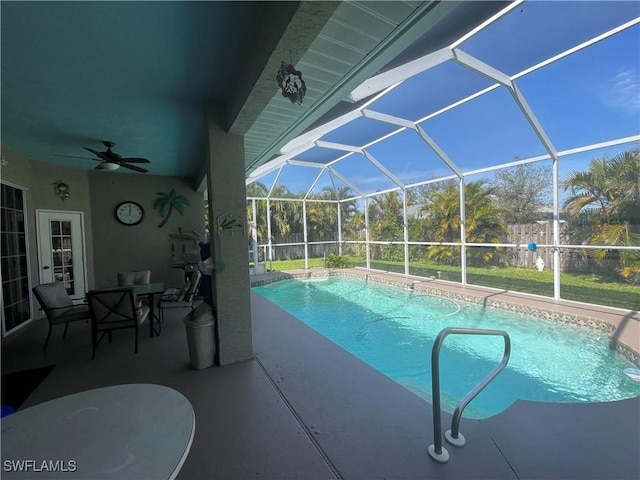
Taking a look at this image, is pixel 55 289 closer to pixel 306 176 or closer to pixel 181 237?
pixel 181 237

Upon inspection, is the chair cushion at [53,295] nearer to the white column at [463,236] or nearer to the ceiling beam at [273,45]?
the ceiling beam at [273,45]

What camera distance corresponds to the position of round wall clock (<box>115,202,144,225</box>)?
20.5ft

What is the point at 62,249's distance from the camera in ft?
18.1

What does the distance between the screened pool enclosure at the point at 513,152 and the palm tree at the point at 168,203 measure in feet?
9.04

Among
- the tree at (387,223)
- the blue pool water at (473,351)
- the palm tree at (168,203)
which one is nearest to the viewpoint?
the blue pool water at (473,351)

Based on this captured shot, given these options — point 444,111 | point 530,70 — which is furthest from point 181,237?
point 530,70

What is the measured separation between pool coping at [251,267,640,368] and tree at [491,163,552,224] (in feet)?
6.72

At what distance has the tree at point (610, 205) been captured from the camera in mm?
4688

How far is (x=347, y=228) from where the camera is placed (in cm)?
1166

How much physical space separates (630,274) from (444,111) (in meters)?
4.47

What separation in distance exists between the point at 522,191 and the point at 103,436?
859 cm

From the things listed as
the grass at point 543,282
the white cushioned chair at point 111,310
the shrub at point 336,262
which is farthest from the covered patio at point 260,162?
the shrub at point 336,262

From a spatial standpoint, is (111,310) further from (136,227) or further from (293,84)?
(136,227)

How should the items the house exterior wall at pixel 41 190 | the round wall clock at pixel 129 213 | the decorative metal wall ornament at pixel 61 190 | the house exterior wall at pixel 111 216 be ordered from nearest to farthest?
the house exterior wall at pixel 41 190
the house exterior wall at pixel 111 216
the decorative metal wall ornament at pixel 61 190
the round wall clock at pixel 129 213
